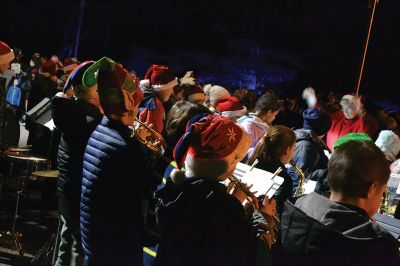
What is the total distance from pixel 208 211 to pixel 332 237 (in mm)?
637

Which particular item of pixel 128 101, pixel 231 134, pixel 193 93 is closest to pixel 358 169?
pixel 231 134

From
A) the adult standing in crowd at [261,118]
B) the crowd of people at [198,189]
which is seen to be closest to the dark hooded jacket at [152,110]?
the adult standing in crowd at [261,118]

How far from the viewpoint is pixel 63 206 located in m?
4.79

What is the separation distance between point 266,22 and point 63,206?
2452 cm

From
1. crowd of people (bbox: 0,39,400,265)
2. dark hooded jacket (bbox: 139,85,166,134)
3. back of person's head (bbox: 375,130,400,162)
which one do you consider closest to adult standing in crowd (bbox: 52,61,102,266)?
crowd of people (bbox: 0,39,400,265)

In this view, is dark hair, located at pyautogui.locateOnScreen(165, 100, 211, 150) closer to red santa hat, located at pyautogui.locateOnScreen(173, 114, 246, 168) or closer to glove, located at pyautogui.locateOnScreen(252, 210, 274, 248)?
red santa hat, located at pyautogui.locateOnScreen(173, 114, 246, 168)

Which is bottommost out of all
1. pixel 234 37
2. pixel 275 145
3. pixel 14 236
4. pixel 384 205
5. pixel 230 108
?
pixel 14 236

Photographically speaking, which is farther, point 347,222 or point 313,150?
point 313,150

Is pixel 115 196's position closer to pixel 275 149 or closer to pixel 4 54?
pixel 275 149

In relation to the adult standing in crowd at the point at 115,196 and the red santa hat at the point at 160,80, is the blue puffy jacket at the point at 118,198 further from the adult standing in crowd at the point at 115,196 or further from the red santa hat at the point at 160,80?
the red santa hat at the point at 160,80

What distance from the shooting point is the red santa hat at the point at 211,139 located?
2867 millimetres

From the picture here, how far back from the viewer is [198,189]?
2768 mm

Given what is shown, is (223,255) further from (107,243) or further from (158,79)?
(158,79)

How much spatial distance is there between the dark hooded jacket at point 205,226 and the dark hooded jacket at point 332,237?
0.22 meters
